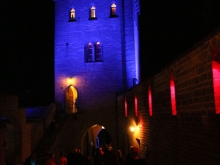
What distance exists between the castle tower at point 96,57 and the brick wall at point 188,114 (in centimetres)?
1375

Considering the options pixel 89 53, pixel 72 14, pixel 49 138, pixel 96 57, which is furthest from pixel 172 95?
pixel 72 14

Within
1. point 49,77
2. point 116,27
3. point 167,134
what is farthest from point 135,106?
point 49,77

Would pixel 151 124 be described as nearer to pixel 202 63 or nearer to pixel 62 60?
pixel 202 63

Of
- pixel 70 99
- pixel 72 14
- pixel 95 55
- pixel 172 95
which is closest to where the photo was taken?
pixel 172 95

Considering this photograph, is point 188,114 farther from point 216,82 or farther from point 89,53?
point 89,53

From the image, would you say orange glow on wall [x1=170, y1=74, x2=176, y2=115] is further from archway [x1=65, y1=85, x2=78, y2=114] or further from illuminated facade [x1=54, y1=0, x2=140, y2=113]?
archway [x1=65, y1=85, x2=78, y2=114]

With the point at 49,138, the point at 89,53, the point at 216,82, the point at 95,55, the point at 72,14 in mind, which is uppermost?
the point at 72,14

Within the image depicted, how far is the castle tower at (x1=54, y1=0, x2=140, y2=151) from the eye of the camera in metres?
25.3

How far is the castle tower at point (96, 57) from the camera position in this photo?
83.0 ft

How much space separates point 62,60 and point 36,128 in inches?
294

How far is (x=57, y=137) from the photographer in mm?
20312

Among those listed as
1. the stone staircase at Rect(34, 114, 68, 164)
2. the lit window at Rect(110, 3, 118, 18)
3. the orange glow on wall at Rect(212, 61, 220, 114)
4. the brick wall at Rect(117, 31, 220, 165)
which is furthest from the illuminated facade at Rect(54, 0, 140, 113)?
the orange glow on wall at Rect(212, 61, 220, 114)

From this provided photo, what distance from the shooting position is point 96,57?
25781mm

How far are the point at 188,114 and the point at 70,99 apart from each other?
1944 cm
